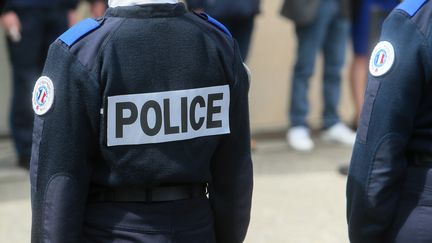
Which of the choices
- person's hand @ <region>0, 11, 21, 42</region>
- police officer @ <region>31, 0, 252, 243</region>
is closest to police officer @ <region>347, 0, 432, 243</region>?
police officer @ <region>31, 0, 252, 243</region>

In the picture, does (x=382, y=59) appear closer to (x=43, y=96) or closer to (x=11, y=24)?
(x=43, y=96)

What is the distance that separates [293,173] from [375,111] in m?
3.70

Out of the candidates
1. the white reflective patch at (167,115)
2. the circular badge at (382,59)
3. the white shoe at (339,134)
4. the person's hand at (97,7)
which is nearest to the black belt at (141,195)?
A: the white reflective patch at (167,115)

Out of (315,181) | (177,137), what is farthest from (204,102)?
(315,181)

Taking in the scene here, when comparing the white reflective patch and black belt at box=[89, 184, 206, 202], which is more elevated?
the white reflective patch

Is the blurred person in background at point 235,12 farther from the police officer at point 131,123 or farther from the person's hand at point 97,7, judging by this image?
the police officer at point 131,123

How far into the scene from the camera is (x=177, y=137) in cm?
283

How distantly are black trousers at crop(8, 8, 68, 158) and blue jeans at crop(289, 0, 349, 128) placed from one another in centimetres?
181

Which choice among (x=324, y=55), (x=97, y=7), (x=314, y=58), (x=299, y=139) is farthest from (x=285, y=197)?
(x=97, y=7)

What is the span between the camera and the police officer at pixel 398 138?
289 cm

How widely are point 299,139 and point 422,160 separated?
4.30m

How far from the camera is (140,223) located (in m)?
2.78

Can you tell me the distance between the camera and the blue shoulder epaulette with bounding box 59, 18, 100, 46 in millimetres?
2719

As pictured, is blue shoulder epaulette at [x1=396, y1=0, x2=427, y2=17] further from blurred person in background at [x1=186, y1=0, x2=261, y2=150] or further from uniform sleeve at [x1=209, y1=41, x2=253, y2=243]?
blurred person in background at [x1=186, y1=0, x2=261, y2=150]
